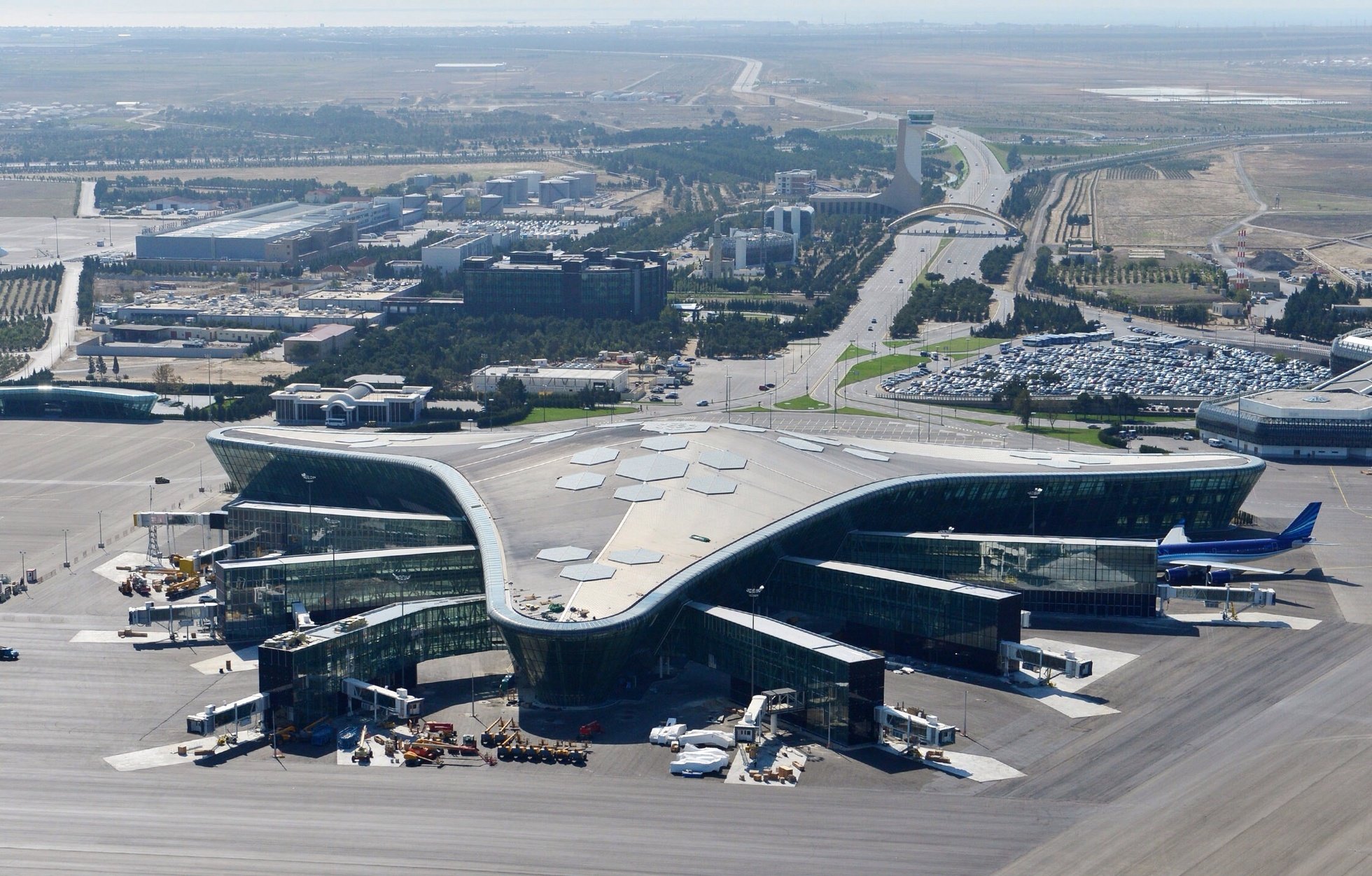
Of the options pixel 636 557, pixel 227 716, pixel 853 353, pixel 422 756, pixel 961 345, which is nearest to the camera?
pixel 422 756

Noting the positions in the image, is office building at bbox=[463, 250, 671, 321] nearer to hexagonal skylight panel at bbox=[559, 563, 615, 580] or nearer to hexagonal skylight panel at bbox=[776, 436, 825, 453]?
hexagonal skylight panel at bbox=[776, 436, 825, 453]

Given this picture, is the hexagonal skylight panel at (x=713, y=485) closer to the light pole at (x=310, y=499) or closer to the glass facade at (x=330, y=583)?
the glass facade at (x=330, y=583)

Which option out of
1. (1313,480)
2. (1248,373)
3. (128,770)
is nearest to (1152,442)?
(1313,480)

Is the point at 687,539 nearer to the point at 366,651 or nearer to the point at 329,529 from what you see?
the point at 366,651

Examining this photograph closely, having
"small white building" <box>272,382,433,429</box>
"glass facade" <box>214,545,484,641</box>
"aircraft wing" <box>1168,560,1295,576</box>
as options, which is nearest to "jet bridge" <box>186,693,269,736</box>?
"glass facade" <box>214,545,484,641</box>

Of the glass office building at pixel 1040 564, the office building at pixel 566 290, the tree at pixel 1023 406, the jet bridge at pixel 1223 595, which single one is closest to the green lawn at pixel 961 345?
the tree at pixel 1023 406

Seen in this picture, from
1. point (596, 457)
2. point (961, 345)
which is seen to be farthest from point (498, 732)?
point (961, 345)

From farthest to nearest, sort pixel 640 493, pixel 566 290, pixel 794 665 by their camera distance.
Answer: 1. pixel 566 290
2. pixel 640 493
3. pixel 794 665
